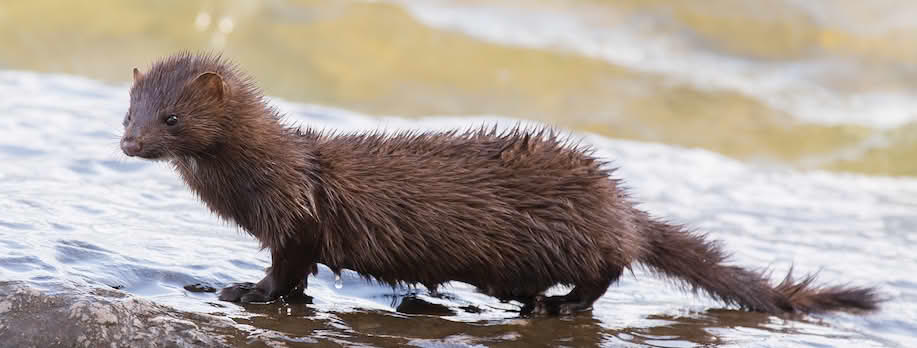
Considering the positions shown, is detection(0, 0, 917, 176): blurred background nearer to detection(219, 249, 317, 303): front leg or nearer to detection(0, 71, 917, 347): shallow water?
detection(0, 71, 917, 347): shallow water

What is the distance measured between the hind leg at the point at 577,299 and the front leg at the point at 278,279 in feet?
3.33

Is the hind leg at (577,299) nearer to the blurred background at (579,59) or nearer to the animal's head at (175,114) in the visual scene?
the animal's head at (175,114)

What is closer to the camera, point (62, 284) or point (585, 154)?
point (62, 284)

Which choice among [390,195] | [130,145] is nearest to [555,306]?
[390,195]

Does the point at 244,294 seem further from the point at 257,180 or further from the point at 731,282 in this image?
the point at 731,282

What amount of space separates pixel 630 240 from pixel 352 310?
1.21m

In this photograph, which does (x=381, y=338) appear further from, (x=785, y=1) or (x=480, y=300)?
(x=785, y=1)

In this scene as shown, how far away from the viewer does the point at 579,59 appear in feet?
45.3

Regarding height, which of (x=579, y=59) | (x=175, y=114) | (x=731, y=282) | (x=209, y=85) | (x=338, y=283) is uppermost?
(x=579, y=59)

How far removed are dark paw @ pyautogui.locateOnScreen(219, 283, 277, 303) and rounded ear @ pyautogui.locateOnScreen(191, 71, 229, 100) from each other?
29.1 inches

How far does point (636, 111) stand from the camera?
12.8 metres

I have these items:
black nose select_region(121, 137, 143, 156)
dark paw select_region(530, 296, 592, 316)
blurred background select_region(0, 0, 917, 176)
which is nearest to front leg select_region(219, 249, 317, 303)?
black nose select_region(121, 137, 143, 156)

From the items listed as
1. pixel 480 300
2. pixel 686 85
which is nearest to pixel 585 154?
pixel 480 300

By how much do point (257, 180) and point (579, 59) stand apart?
8976 millimetres
